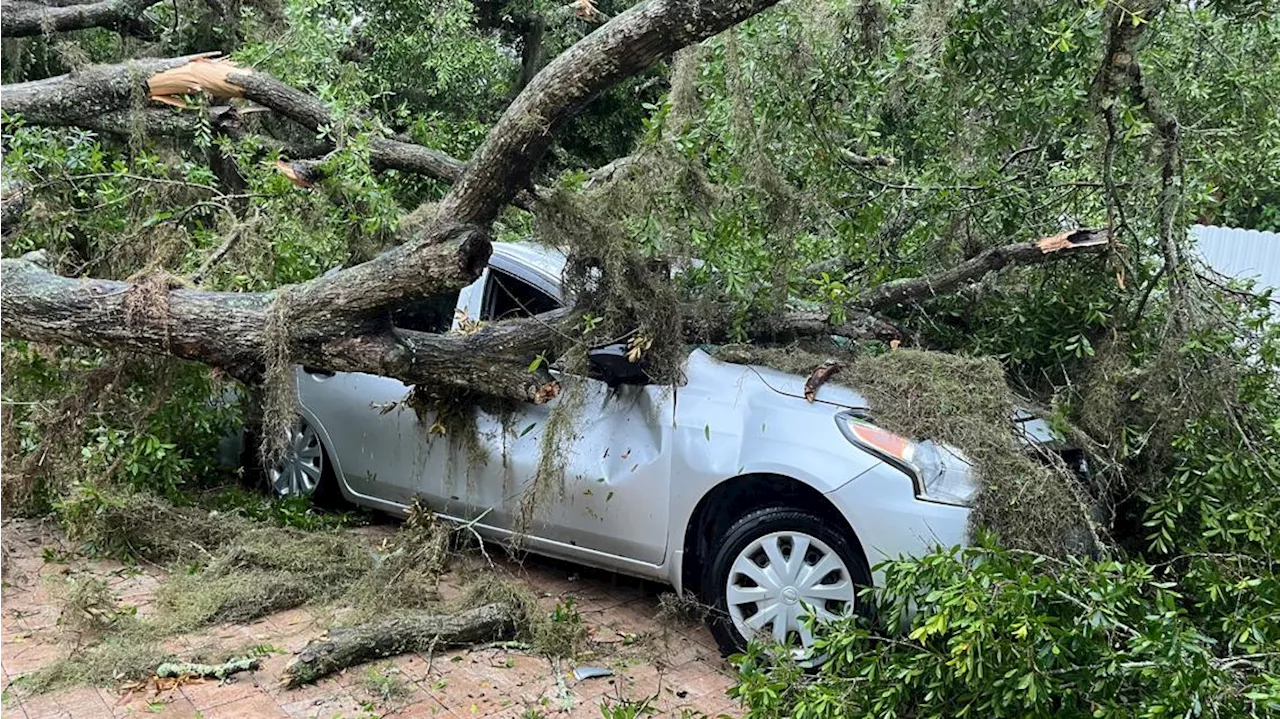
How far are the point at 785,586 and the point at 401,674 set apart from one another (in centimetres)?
153

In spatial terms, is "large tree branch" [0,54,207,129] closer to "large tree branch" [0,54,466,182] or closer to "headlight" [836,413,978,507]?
"large tree branch" [0,54,466,182]

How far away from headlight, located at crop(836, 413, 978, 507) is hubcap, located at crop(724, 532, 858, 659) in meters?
0.43

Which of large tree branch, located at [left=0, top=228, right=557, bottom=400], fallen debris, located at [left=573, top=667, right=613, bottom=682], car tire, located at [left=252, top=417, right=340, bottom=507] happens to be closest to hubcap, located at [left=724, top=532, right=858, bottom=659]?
fallen debris, located at [left=573, top=667, right=613, bottom=682]

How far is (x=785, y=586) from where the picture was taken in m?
3.84

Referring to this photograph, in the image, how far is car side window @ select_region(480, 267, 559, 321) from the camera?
4.80 m

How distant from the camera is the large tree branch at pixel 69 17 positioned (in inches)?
291

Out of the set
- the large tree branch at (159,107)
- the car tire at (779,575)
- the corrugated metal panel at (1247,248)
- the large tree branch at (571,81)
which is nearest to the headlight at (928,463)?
the car tire at (779,575)

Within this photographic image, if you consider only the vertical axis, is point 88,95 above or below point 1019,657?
above

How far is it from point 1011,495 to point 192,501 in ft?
14.3

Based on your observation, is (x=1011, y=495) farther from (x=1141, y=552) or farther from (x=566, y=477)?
(x=566, y=477)

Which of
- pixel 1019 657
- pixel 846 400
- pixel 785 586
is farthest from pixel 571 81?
pixel 1019 657

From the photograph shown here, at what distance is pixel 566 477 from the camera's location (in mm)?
4414

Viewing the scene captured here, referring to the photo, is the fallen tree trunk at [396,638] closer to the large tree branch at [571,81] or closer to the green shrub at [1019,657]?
the green shrub at [1019,657]

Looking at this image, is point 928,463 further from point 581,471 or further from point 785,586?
point 581,471
